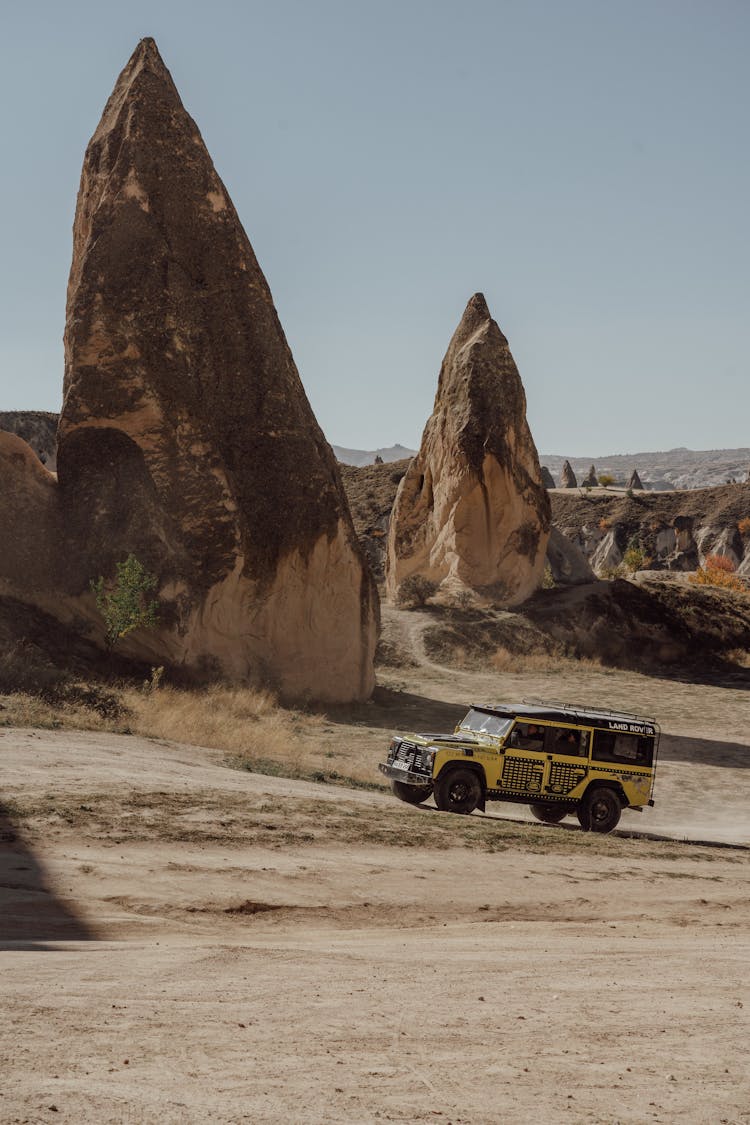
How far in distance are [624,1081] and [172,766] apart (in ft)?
34.1

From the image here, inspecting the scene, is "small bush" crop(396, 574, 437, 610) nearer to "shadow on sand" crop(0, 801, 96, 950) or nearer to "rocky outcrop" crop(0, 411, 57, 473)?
"shadow on sand" crop(0, 801, 96, 950)

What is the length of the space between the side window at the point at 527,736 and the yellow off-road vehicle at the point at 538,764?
0.04 feet

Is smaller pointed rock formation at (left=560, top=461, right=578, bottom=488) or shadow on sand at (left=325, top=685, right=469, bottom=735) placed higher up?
smaller pointed rock formation at (left=560, top=461, right=578, bottom=488)

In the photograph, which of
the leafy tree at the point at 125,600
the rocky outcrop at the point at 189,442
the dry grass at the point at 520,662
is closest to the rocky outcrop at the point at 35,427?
the dry grass at the point at 520,662

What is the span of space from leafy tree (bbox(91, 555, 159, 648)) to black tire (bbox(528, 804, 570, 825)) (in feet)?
31.2

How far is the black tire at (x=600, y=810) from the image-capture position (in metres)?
16.3

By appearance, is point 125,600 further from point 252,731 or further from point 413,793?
point 413,793

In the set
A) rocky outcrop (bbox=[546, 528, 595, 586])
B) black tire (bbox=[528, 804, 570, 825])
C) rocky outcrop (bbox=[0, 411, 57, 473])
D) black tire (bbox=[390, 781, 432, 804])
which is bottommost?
black tire (bbox=[528, 804, 570, 825])

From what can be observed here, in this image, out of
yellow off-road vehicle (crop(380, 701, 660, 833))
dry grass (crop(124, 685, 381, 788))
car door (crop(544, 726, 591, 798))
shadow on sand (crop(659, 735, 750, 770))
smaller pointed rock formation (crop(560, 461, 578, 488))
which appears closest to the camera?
yellow off-road vehicle (crop(380, 701, 660, 833))

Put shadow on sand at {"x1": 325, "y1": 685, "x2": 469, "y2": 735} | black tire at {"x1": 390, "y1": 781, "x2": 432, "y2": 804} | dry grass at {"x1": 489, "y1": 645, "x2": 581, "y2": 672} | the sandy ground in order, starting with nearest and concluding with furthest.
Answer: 1. the sandy ground
2. black tire at {"x1": 390, "y1": 781, "x2": 432, "y2": 804}
3. shadow on sand at {"x1": 325, "y1": 685, "x2": 469, "y2": 735}
4. dry grass at {"x1": 489, "y1": 645, "x2": 581, "y2": 672}

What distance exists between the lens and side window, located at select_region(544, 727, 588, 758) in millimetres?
16250

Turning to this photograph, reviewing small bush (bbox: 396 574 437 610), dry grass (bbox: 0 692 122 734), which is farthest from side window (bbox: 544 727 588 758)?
small bush (bbox: 396 574 437 610)

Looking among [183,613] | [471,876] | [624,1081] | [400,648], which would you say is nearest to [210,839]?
[471,876]

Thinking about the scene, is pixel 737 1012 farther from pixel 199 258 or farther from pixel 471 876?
pixel 199 258
